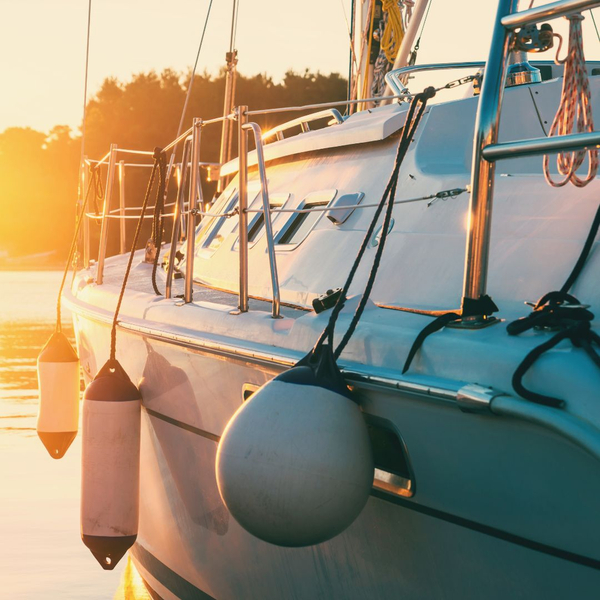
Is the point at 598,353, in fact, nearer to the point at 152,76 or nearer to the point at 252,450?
the point at 252,450

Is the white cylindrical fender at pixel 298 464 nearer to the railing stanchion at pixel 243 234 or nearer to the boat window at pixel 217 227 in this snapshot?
the railing stanchion at pixel 243 234

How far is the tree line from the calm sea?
20.5 m

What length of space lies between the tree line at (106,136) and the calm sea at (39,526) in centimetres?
2052

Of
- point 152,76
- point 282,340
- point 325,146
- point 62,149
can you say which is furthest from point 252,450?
point 62,149

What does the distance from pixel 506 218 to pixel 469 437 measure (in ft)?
3.58

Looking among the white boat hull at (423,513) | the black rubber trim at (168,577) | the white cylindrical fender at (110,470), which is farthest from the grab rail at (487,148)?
the black rubber trim at (168,577)

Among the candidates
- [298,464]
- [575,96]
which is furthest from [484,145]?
[298,464]

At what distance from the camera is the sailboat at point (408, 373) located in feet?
7.52

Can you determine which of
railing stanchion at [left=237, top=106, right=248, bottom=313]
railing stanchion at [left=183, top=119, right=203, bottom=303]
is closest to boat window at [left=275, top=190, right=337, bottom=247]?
railing stanchion at [left=183, top=119, right=203, bottom=303]

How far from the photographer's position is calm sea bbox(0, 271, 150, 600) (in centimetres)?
541

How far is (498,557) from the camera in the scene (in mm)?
2428

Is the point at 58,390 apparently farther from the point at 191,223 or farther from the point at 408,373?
the point at 408,373

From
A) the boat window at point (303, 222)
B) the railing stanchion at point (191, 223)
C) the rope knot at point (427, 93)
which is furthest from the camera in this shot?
the boat window at point (303, 222)

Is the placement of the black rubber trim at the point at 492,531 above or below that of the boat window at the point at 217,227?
below
